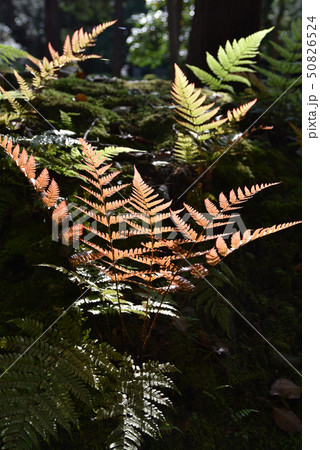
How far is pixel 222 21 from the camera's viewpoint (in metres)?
4.99

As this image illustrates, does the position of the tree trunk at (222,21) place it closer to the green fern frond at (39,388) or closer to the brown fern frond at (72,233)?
the brown fern frond at (72,233)

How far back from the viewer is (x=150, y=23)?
1363 cm

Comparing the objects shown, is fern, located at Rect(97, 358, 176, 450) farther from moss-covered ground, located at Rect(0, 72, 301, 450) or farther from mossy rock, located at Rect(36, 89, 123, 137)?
mossy rock, located at Rect(36, 89, 123, 137)

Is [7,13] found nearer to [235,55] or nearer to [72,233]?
[235,55]

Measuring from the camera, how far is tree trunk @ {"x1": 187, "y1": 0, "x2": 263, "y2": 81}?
195 inches

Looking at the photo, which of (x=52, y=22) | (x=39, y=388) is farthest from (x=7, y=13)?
(x=39, y=388)

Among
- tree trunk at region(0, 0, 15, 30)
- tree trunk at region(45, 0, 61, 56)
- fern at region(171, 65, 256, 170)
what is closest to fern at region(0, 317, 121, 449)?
fern at region(171, 65, 256, 170)

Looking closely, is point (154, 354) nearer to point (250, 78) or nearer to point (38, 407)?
point (38, 407)

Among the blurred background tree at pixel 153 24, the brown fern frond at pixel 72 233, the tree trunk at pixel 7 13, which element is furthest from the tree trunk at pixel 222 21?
the tree trunk at pixel 7 13

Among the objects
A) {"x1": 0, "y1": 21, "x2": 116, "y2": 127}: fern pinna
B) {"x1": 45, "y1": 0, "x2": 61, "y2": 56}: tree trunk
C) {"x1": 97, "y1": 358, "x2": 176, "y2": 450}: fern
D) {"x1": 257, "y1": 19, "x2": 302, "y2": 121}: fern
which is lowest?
{"x1": 97, "y1": 358, "x2": 176, "y2": 450}: fern

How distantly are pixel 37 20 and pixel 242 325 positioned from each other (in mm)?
26752

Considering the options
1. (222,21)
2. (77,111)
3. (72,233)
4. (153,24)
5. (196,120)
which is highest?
(153,24)

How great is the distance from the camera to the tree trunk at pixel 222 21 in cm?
495
